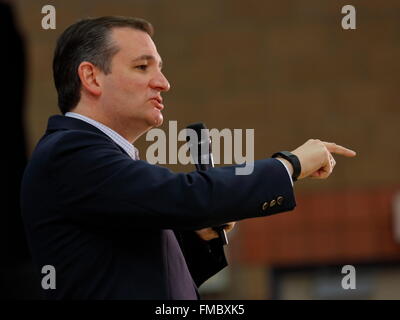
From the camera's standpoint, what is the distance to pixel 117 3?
586 centimetres

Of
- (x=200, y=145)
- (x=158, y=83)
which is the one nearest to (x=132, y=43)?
(x=158, y=83)

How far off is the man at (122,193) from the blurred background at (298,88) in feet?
12.4

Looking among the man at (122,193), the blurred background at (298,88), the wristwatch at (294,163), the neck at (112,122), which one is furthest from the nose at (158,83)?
the blurred background at (298,88)

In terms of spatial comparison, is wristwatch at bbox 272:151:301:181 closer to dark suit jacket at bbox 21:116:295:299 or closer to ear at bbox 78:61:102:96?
dark suit jacket at bbox 21:116:295:299

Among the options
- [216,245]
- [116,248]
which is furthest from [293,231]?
[116,248]

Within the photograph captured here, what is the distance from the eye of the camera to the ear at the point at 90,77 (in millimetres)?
1893

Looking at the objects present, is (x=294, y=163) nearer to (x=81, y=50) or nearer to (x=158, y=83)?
(x=158, y=83)

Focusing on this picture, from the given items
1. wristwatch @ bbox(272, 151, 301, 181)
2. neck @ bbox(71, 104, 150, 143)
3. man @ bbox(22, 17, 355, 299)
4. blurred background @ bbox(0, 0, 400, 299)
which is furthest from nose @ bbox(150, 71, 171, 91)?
blurred background @ bbox(0, 0, 400, 299)

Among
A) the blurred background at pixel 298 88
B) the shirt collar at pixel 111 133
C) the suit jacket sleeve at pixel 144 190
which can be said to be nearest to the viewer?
the suit jacket sleeve at pixel 144 190

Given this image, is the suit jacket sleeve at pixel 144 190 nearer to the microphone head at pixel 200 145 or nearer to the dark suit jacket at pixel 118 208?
the dark suit jacket at pixel 118 208

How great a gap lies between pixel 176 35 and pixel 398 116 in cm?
172

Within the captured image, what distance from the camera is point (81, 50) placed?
1958 millimetres

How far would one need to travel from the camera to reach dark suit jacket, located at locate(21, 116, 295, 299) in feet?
5.48

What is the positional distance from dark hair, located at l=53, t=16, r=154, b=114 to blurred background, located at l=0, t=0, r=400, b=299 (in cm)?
368
